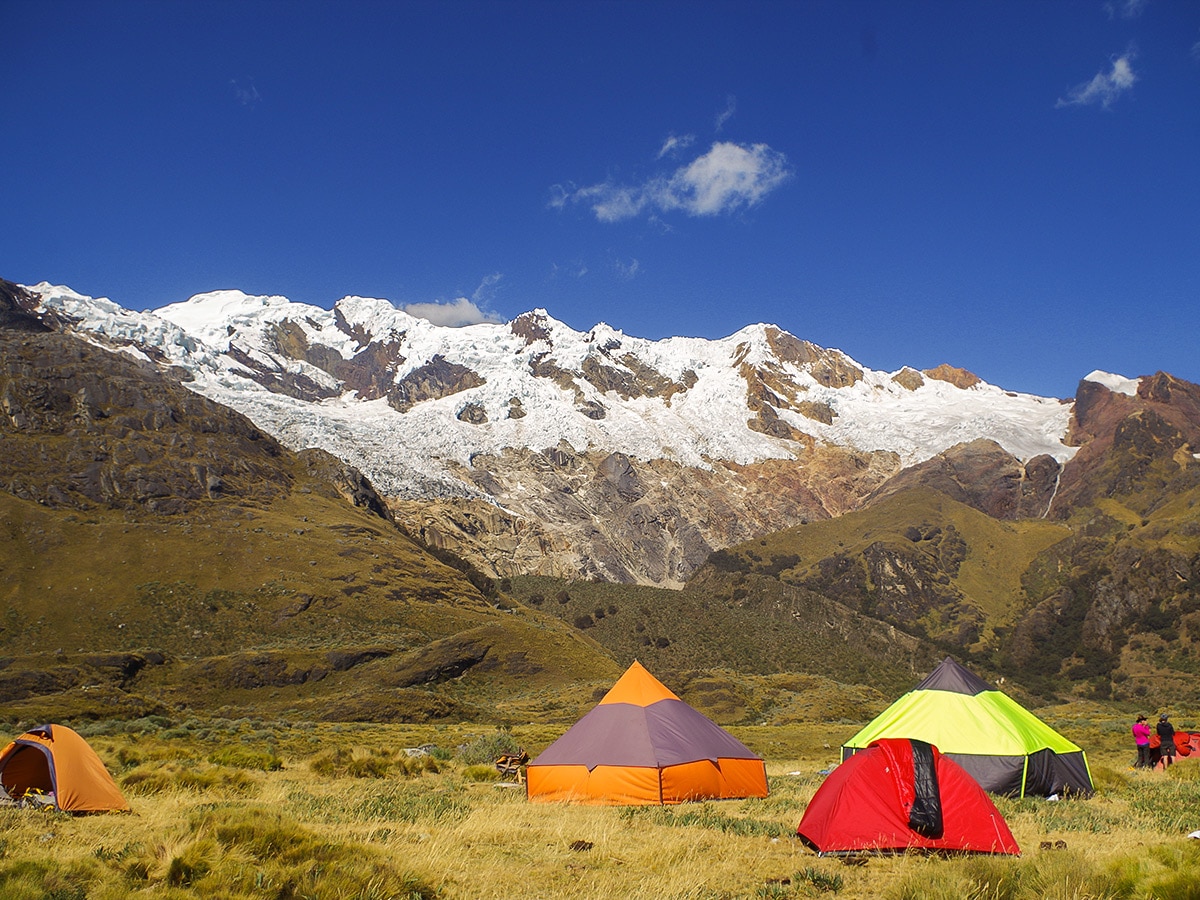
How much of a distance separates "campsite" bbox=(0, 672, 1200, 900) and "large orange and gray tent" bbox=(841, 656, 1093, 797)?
68 cm

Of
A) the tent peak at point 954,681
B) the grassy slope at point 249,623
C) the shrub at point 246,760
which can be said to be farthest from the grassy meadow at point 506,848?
the grassy slope at point 249,623

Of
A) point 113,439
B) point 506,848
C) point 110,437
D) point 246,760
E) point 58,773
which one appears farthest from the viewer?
point 110,437

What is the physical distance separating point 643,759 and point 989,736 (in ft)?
26.1

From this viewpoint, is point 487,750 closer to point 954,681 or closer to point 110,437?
point 954,681

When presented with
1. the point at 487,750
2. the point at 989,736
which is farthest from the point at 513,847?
the point at 487,750

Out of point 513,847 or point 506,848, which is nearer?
point 506,848

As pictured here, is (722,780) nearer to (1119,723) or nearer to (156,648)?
(1119,723)

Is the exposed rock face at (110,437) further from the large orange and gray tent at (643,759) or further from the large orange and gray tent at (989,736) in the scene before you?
the large orange and gray tent at (989,736)

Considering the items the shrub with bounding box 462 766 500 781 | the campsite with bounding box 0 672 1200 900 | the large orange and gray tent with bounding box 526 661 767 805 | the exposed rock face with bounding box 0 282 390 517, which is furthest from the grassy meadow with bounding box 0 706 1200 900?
the exposed rock face with bounding box 0 282 390 517

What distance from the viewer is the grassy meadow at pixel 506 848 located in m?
8.62

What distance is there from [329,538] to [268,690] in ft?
145

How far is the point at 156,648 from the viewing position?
76.6m

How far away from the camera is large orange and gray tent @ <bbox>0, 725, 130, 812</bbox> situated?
14.0 meters

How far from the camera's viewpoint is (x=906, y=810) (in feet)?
37.2
